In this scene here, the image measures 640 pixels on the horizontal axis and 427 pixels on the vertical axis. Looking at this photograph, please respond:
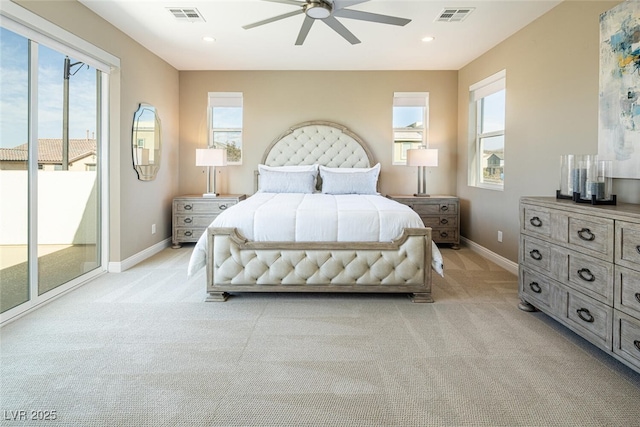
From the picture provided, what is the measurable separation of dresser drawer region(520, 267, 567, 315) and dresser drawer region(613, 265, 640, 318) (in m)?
0.40

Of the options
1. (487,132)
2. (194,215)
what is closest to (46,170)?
(194,215)

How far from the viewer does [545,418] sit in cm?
155

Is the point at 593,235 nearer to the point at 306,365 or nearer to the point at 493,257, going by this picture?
the point at 306,365

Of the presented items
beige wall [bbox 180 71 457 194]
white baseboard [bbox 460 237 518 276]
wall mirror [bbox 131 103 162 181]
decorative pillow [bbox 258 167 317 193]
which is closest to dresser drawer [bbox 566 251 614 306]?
white baseboard [bbox 460 237 518 276]

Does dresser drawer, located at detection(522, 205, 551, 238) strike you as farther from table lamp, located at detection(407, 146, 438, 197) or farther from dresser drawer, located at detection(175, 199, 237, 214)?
dresser drawer, located at detection(175, 199, 237, 214)

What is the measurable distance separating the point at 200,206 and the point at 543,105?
417 cm

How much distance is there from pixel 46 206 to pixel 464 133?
4985mm

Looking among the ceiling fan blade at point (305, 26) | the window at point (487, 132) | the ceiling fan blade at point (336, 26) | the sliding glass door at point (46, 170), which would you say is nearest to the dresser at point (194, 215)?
the sliding glass door at point (46, 170)

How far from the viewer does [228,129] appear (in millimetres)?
5430

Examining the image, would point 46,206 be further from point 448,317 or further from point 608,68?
point 608,68

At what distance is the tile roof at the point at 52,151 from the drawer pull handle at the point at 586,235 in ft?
12.7

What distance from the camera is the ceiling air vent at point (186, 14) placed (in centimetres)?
326

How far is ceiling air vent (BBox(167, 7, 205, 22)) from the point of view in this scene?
3.26 m

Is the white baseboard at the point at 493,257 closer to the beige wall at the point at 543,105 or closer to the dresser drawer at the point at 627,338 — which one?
the beige wall at the point at 543,105
